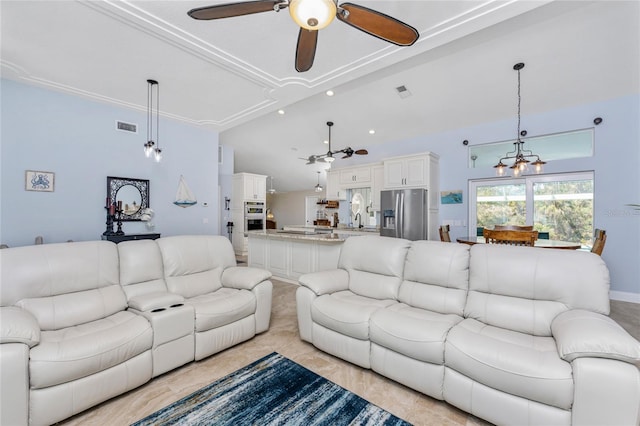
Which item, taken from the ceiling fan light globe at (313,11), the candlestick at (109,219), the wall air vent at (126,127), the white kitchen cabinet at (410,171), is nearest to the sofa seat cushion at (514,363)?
the ceiling fan light globe at (313,11)

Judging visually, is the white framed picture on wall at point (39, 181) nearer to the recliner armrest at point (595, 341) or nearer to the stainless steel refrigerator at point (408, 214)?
the stainless steel refrigerator at point (408, 214)

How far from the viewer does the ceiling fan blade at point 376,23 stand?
1601mm

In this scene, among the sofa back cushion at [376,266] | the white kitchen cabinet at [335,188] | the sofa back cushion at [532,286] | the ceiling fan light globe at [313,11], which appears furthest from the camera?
the white kitchen cabinet at [335,188]

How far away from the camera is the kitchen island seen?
4270 mm

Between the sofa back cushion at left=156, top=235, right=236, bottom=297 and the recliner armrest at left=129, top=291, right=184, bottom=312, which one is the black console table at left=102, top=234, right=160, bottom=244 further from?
the recliner armrest at left=129, top=291, right=184, bottom=312

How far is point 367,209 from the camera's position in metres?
6.88

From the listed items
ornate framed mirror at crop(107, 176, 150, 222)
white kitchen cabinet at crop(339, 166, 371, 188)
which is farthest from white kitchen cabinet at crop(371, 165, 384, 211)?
ornate framed mirror at crop(107, 176, 150, 222)

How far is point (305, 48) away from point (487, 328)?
244 cm

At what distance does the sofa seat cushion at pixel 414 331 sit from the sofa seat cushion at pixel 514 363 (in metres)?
0.07

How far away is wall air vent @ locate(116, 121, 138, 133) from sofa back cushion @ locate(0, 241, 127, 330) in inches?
110

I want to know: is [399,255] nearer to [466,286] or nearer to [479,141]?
[466,286]

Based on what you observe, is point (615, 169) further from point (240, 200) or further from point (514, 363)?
point (240, 200)

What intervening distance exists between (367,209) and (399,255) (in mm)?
4249

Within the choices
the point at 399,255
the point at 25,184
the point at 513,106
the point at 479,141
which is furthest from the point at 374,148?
the point at 25,184
